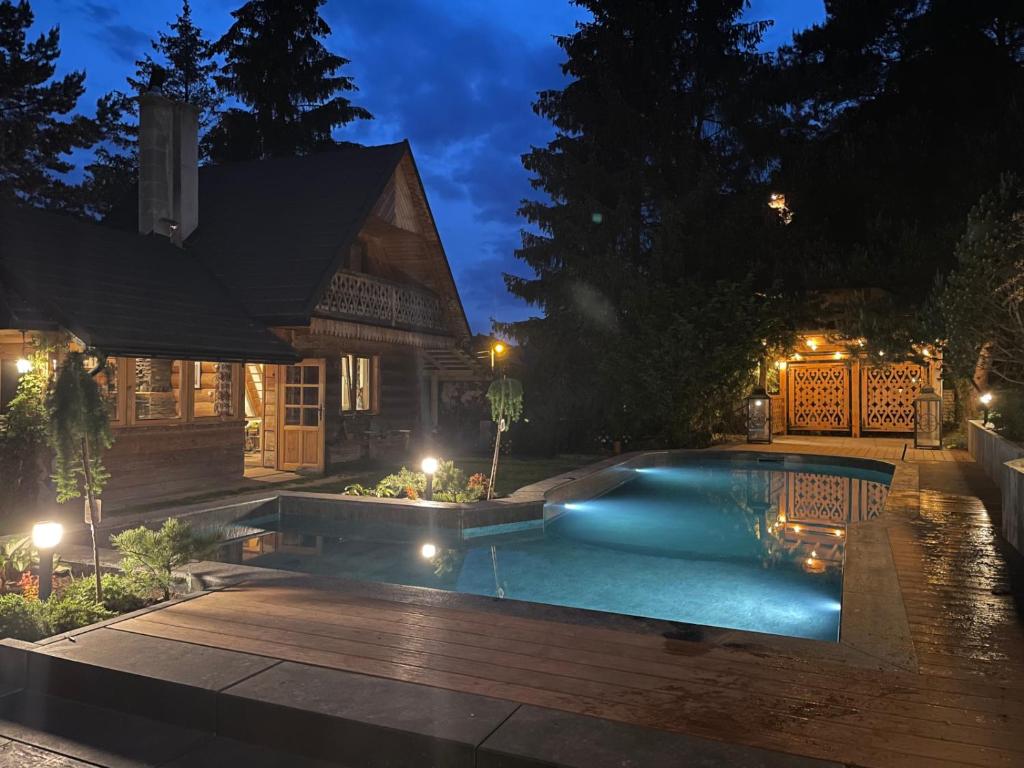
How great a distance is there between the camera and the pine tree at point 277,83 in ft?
94.0

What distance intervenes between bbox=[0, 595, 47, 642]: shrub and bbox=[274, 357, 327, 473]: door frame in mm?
9766

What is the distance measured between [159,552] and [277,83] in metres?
27.2

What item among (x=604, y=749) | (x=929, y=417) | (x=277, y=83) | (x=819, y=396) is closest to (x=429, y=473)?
(x=604, y=749)

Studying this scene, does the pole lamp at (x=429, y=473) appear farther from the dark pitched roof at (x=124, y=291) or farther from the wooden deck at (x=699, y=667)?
the wooden deck at (x=699, y=667)

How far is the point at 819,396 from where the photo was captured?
23547 millimetres

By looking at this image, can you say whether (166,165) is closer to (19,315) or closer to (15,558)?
(19,315)

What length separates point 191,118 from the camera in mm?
14250

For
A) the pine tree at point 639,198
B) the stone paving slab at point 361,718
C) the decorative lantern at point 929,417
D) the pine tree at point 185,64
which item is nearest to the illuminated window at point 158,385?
the pine tree at point 639,198

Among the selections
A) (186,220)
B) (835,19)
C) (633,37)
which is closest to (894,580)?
(186,220)

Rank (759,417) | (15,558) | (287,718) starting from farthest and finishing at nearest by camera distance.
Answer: (759,417) < (15,558) < (287,718)

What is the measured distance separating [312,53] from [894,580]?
1167 inches

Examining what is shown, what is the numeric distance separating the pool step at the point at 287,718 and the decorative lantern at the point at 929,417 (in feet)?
57.2

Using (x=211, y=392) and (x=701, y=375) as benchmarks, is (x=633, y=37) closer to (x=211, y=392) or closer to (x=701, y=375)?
(x=701, y=375)

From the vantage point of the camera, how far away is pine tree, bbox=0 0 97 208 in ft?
71.2
